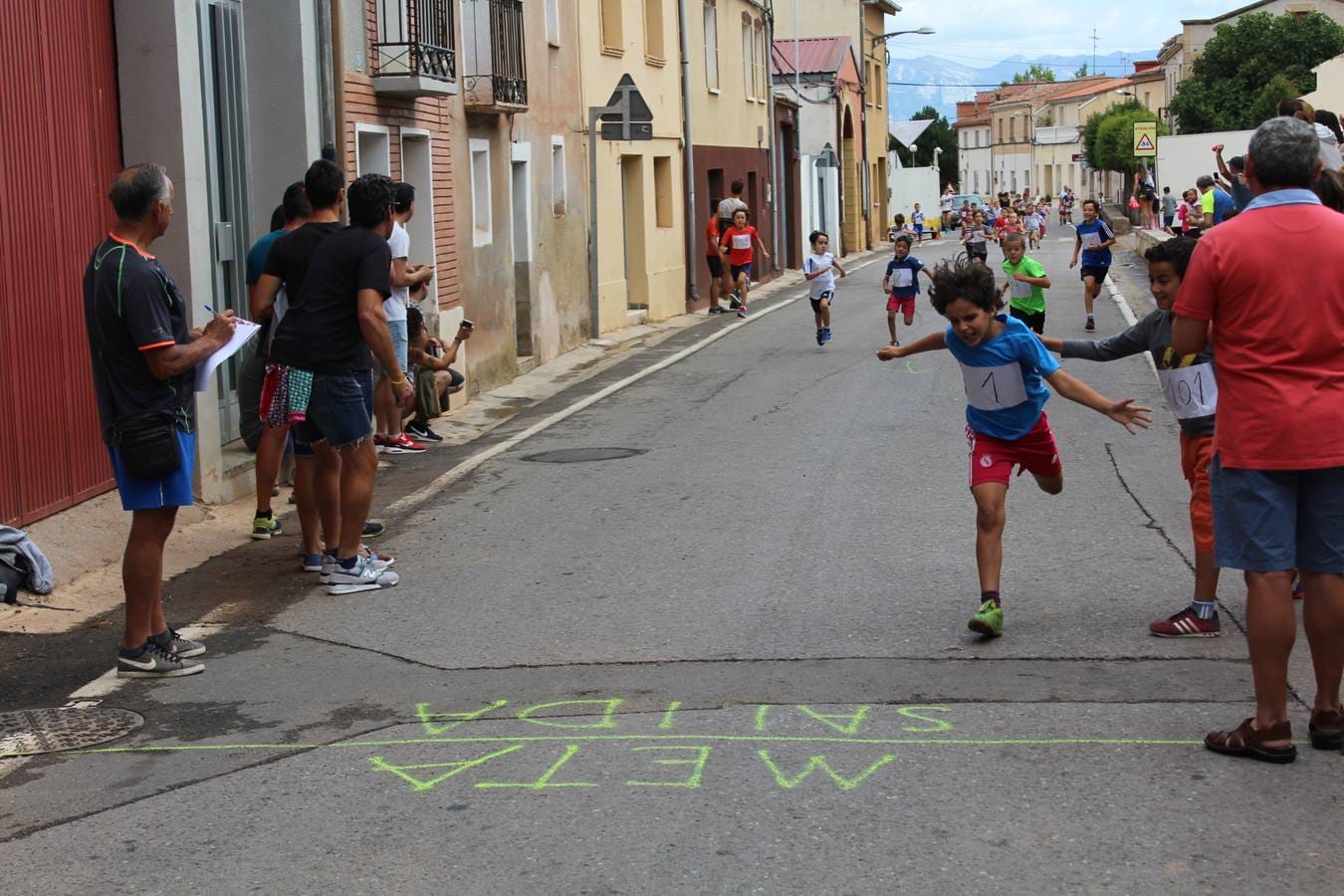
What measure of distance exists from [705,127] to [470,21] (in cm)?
1520

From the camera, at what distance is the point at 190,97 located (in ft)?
34.1

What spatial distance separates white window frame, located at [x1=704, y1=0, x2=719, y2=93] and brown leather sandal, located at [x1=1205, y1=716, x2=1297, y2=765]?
28541 millimetres

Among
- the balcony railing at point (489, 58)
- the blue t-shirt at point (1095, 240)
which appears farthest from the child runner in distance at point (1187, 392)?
the blue t-shirt at point (1095, 240)

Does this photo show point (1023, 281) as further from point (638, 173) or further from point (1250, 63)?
point (1250, 63)

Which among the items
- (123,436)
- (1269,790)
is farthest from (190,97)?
(1269,790)

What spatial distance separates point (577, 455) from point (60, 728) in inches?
258

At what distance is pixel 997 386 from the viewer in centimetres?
698

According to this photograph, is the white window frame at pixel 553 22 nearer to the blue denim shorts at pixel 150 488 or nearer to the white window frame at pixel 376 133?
the white window frame at pixel 376 133

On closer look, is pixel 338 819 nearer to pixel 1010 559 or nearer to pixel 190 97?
pixel 1010 559

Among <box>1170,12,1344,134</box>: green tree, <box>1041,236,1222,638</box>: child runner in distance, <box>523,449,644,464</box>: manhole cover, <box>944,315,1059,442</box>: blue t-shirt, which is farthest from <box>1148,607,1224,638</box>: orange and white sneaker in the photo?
<box>1170,12,1344,134</box>: green tree

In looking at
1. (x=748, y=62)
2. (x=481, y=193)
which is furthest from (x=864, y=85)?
(x=481, y=193)

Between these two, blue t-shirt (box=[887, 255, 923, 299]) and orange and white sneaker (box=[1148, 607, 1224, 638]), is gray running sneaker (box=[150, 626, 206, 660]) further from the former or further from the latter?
blue t-shirt (box=[887, 255, 923, 299])

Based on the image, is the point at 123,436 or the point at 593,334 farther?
the point at 593,334

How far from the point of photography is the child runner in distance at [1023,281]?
16.2 meters
